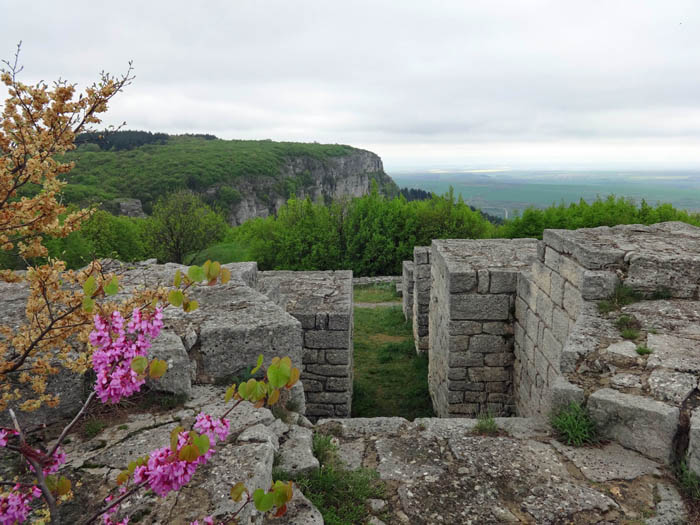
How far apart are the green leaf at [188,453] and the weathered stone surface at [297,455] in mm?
1377

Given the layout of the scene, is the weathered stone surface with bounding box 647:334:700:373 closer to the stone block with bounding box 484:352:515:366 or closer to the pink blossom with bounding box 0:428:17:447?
the stone block with bounding box 484:352:515:366

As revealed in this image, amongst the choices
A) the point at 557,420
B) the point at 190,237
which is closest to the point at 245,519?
the point at 557,420

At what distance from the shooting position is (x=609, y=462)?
2.88 m

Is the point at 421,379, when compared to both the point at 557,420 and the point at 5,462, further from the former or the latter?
the point at 5,462

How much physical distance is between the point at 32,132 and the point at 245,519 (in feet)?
6.69

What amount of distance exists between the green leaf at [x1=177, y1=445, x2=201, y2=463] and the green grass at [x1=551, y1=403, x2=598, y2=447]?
8.69ft

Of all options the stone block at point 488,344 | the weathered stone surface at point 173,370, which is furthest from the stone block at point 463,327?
the weathered stone surface at point 173,370

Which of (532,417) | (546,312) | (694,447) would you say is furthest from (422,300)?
(694,447)

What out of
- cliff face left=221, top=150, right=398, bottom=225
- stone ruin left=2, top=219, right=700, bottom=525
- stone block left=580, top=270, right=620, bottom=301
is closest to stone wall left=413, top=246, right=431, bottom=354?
stone ruin left=2, top=219, right=700, bottom=525

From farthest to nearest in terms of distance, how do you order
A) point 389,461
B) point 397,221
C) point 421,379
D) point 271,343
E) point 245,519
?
point 397,221, point 421,379, point 271,343, point 389,461, point 245,519

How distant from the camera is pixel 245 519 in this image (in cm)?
204

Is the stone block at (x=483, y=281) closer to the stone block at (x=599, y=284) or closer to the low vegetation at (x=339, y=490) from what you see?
the stone block at (x=599, y=284)

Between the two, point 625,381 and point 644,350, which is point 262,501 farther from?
point 644,350

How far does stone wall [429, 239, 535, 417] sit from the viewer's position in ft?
19.9
